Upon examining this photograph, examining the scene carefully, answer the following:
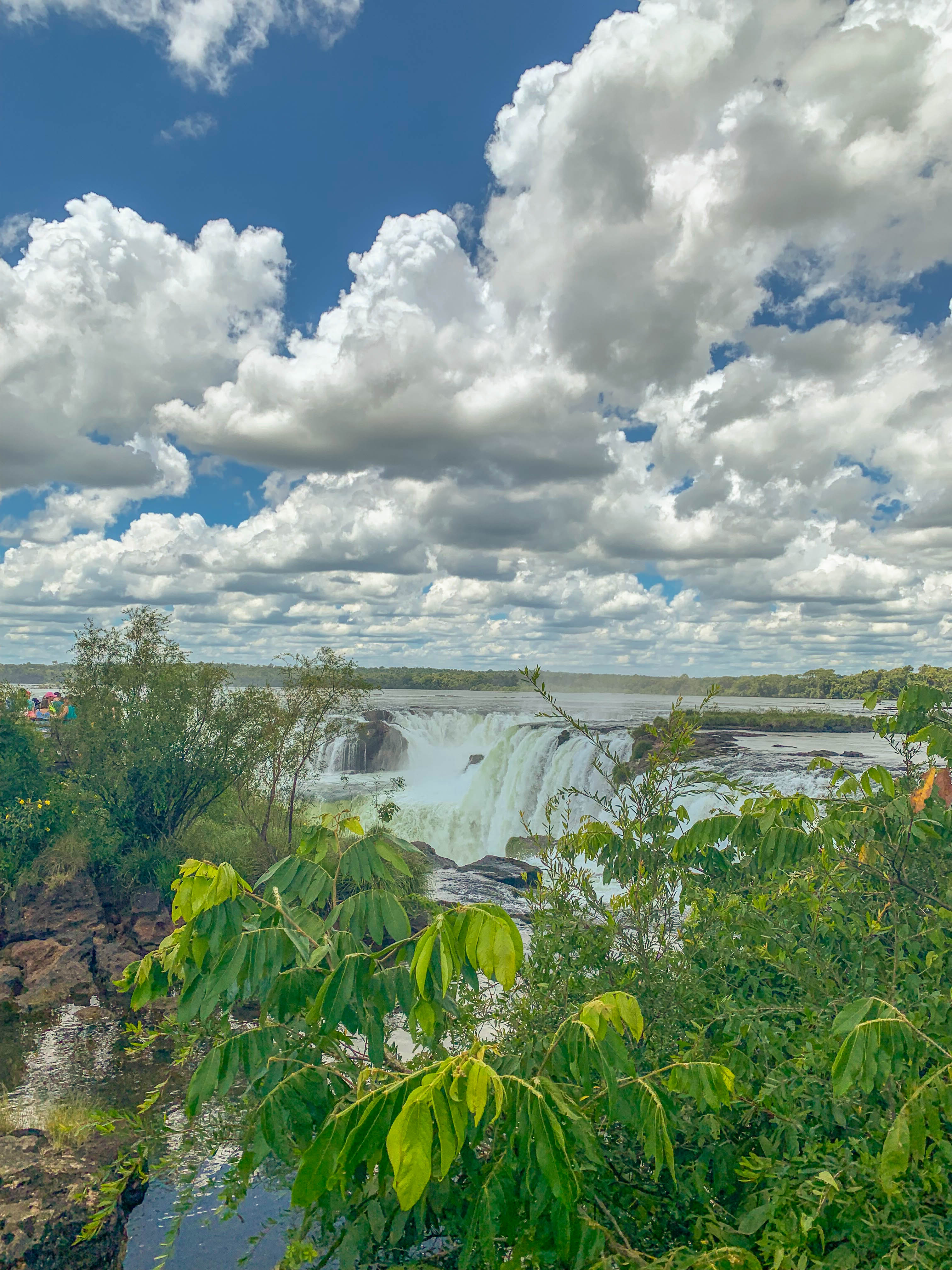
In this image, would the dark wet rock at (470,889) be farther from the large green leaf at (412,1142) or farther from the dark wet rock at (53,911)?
the large green leaf at (412,1142)

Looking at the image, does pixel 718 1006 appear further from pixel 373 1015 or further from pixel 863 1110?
pixel 373 1015

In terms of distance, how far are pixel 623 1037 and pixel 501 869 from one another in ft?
83.9

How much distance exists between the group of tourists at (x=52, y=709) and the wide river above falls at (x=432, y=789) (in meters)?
8.99

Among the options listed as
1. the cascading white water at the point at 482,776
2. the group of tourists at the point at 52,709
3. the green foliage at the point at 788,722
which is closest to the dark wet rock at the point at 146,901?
the group of tourists at the point at 52,709

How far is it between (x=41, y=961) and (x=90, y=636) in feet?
32.0

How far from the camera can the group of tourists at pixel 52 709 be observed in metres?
23.8

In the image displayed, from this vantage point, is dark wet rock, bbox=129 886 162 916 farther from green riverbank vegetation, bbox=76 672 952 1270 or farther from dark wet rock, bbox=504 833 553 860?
green riverbank vegetation, bbox=76 672 952 1270

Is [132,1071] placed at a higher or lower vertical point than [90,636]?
lower

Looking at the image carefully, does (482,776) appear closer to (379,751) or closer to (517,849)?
(517,849)

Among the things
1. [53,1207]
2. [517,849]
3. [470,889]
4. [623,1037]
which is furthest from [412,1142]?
[517,849]

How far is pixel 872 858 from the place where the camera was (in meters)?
5.04

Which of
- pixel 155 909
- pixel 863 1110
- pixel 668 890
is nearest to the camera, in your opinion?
pixel 863 1110

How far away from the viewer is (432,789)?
41625 millimetres

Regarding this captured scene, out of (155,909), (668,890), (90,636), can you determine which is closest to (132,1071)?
(155,909)
